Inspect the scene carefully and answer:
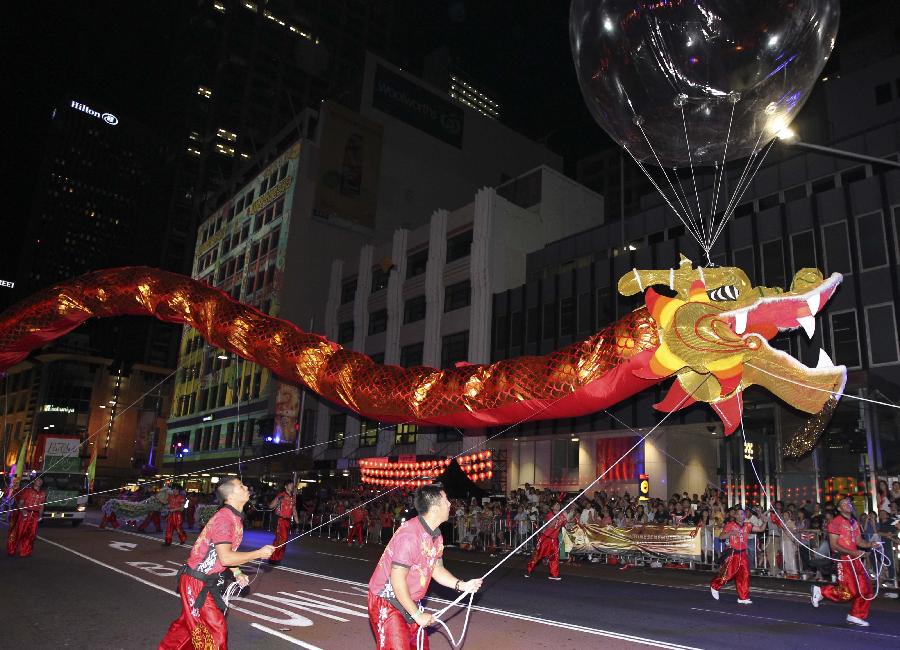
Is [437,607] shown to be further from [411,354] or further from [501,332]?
[411,354]

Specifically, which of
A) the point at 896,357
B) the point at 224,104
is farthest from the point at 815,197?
the point at 224,104

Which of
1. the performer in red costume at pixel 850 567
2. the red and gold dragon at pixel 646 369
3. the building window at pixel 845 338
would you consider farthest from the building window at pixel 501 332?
the red and gold dragon at pixel 646 369

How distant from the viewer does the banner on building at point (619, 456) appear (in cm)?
2722

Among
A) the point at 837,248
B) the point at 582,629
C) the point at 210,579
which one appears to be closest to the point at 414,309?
the point at 837,248

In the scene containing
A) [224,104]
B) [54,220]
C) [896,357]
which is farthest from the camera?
[54,220]

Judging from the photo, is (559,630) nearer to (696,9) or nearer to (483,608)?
(483,608)

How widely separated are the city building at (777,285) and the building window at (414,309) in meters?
5.85

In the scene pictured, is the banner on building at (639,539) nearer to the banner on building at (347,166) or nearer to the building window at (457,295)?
the building window at (457,295)

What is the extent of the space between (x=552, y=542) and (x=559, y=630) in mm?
6684

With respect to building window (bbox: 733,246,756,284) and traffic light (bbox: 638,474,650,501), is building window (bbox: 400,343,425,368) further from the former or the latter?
building window (bbox: 733,246,756,284)

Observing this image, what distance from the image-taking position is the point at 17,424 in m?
78.8

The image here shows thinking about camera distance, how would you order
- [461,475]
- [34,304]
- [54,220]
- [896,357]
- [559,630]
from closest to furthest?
1. [559,630]
2. [34,304]
3. [896,357]
4. [461,475]
5. [54,220]

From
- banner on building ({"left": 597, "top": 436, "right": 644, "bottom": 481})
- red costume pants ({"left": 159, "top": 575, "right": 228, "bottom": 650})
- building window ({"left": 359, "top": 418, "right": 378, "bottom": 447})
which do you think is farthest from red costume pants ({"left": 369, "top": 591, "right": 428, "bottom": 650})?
building window ({"left": 359, "top": 418, "right": 378, "bottom": 447})

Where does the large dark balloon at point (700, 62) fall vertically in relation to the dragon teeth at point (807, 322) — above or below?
above
